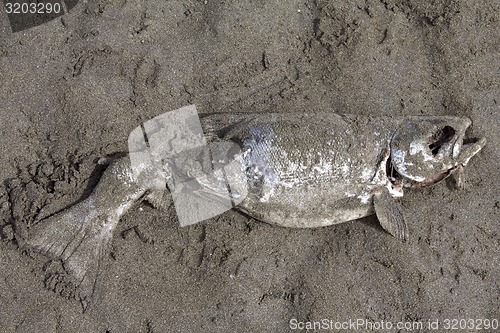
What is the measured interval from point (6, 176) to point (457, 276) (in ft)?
15.0

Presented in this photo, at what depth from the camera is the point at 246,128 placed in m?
4.38

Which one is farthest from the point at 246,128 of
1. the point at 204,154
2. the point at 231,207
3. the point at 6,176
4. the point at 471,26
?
the point at 471,26

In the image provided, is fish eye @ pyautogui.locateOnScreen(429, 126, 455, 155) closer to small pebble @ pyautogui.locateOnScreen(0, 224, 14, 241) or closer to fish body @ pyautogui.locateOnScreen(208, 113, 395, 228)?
fish body @ pyautogui.locateOnScreen(208, 113, 395, 228)

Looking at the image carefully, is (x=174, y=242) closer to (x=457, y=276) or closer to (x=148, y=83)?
(x=148, y=83)

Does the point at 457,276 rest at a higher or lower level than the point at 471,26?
lower

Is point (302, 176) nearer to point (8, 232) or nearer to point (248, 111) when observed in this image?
point (248, 111)

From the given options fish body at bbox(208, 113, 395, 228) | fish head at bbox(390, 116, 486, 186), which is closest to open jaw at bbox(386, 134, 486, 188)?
fish head at bbox(390, 116, 486, 186)

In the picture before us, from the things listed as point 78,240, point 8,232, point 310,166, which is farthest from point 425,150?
point 8,232

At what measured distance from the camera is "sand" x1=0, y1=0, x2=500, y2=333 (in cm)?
440

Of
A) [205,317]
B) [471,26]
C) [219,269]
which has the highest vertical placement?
[471,26]

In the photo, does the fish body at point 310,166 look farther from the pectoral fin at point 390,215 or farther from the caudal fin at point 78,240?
the caudal fin at point 78,240

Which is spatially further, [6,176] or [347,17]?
[347,17]

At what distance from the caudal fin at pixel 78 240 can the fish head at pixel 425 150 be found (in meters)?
2.83

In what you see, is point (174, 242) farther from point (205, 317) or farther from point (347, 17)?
point (347, 17)
